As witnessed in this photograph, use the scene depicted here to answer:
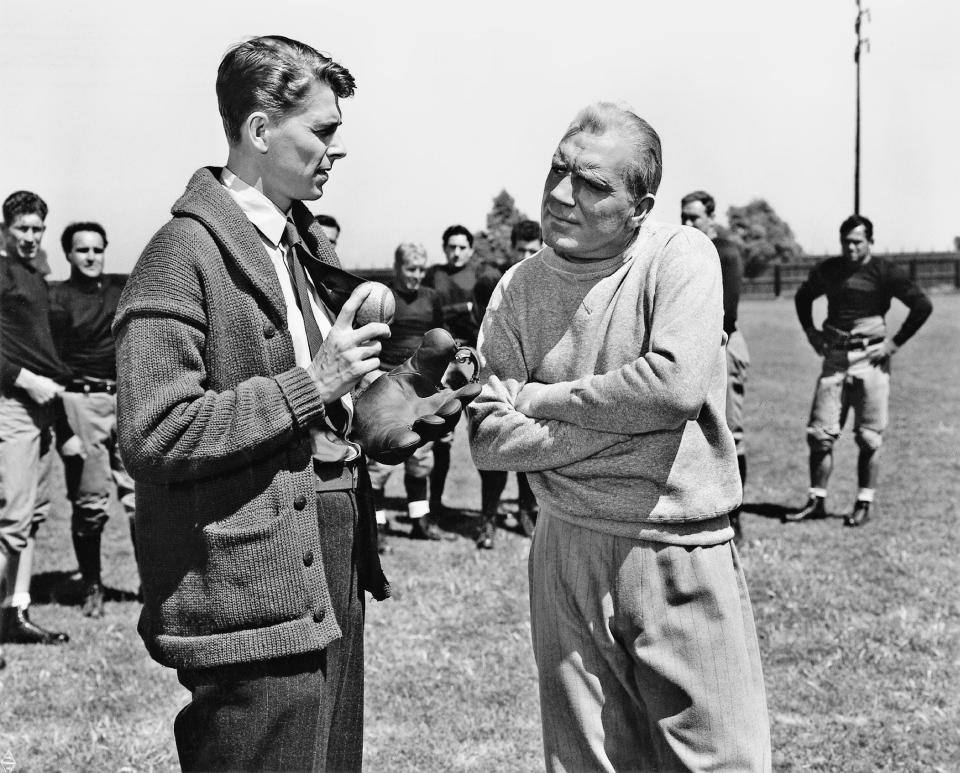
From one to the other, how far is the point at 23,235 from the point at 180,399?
165 inches

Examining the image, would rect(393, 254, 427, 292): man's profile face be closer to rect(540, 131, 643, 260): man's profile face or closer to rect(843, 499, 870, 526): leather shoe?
rect(843, 499, 870, 526): leather shoe

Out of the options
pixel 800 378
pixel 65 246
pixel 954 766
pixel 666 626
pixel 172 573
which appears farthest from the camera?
pixel 800 378

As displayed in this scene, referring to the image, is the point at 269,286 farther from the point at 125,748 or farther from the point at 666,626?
the point at 125,748

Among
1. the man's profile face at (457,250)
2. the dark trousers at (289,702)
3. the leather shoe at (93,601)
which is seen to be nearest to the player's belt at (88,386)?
the leather shoe at (93,601)

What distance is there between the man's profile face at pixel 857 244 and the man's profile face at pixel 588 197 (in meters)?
6.13

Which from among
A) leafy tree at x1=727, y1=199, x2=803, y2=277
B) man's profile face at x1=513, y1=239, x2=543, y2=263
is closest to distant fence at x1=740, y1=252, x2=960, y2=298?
man's profile face at x1=513, y1=239, x2=543, y2=263

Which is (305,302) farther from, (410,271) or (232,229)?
(410,271)

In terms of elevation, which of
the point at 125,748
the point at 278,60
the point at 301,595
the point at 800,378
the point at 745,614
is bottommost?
the point at 800,378

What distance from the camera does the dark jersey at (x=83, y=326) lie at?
6.12 meters

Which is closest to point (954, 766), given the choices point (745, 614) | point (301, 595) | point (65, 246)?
point (745, 614)

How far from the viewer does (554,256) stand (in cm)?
255

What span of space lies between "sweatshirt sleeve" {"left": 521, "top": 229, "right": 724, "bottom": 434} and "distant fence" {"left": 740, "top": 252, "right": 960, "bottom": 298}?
32.5 m

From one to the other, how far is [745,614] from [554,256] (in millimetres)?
960

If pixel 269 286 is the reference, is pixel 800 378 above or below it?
below
